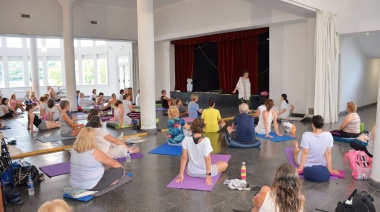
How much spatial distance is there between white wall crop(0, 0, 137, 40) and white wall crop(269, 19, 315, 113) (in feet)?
23.5

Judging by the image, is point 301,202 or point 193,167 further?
point 193,167

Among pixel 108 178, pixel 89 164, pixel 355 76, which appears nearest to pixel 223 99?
pixel 355 76

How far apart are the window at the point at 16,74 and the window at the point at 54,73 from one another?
5.99 ft

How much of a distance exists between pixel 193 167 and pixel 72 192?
5.23 ft

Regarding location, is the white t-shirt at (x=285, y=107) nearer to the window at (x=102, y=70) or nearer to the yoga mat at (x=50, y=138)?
the yoga mat at (x=50, y=138)

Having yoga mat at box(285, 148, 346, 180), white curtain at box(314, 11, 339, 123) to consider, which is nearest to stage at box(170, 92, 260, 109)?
white curtain at box(314, 11, 339, 123)

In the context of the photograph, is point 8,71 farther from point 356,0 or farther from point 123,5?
point 356,0

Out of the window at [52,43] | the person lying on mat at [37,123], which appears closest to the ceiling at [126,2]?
the person lying on mat at [37,123]

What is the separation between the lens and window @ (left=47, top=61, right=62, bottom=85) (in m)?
22.3

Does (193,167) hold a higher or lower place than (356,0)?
lower

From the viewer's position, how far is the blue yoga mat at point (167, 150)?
224 inches

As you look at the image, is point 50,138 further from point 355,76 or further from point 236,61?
point 355,76

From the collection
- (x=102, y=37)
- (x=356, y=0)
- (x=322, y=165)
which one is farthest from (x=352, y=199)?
(x=102, y=37)

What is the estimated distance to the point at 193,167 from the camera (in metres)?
4.19
